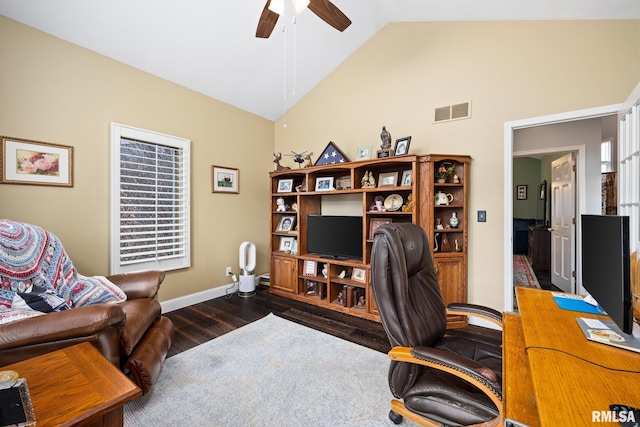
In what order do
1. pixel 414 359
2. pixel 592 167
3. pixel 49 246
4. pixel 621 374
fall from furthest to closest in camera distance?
pixel 592 167 → pixel 49 246 → pixel 414 359 → pixel 621 374

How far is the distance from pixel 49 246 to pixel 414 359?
2583 millimetres

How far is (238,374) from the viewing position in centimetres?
201

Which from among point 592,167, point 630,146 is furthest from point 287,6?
point 592,167

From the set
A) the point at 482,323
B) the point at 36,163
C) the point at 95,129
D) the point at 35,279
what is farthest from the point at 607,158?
the point at 36,163

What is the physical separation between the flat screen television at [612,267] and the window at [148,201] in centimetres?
368

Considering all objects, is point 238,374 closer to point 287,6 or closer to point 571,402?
point 571,402

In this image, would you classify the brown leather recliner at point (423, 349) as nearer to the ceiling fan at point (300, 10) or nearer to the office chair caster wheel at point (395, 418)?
the office chair caster wheel at point (395, 418)

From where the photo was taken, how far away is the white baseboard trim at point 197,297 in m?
3.21

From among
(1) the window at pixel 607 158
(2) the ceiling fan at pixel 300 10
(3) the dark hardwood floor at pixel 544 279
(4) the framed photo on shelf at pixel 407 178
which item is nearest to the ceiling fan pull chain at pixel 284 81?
(2) the ceiling fan at pixel 300 10

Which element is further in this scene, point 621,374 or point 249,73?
point 249,73

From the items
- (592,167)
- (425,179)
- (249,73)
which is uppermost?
(249,73)

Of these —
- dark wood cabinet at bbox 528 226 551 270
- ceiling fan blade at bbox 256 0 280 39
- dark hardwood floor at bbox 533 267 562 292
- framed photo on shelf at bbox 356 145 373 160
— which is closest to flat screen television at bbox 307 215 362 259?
framed photo on shelf at bbox 356 145 373 160

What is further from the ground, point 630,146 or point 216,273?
point 630,146

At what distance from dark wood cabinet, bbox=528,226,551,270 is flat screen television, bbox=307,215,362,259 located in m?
4.37
